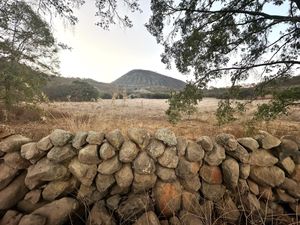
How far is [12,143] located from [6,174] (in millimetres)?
340

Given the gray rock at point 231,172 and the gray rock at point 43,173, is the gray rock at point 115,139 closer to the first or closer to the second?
the gray rock at point 43,173

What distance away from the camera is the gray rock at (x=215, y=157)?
8.02 feet

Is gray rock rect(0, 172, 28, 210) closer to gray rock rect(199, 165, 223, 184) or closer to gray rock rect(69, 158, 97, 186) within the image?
gray rock rect(69, 158, 97, 186)

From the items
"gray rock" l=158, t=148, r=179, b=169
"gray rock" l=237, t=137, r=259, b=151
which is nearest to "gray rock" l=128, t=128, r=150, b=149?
"gray rock" l=158, t=148, r=179, b=169

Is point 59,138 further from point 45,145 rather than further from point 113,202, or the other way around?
point 113,202

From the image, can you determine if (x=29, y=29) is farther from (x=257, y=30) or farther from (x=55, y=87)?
(x=55, y=87)

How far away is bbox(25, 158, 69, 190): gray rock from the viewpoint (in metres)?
2.27

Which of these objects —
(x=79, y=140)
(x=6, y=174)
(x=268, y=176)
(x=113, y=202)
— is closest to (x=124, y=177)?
(x=113, y=202)

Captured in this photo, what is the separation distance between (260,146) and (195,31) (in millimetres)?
2384

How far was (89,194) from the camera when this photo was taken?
2.38 metres

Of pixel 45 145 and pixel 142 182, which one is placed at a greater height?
pixel 45 145

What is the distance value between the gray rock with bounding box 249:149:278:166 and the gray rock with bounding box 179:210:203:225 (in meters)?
0.87

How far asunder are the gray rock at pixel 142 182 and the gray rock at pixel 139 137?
317 mm

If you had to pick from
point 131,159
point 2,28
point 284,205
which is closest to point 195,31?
point 131,159
